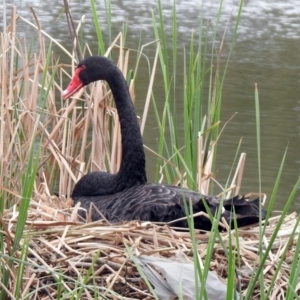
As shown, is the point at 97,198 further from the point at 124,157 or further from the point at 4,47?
the point at 4,47

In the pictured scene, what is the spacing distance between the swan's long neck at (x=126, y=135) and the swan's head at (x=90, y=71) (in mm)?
31

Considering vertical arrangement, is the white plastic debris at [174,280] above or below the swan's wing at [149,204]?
above

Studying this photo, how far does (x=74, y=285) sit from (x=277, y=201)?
2.78 meters

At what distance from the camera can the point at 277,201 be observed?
4.89 metres

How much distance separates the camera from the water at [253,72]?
5406mm

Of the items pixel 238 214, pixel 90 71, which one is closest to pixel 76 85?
pixel 90 71

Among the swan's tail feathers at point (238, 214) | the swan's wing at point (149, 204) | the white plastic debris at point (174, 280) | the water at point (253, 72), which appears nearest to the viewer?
the white plastic debris at point (174, 280)

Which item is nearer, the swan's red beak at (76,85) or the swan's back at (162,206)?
the swan's back at (162,206)

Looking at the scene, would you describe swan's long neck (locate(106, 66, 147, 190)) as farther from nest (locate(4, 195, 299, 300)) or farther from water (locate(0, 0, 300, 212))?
nest (locate(4, 195, 299, 300))

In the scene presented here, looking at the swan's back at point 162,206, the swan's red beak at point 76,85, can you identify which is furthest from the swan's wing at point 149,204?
the swan's red beak at point 76,85

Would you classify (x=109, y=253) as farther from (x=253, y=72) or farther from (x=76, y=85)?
(x=253, y=72)

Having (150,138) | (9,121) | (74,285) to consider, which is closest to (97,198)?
(9,121)

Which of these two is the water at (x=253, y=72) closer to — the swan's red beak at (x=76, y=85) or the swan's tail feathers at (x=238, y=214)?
the swan's red beak at (x=76, y=85)

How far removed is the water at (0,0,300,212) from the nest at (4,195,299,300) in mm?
1011
